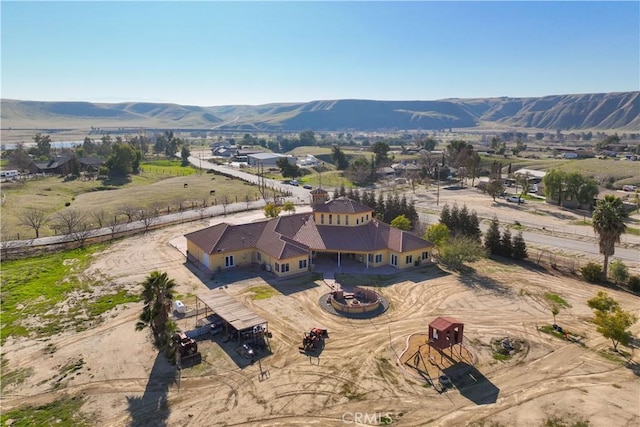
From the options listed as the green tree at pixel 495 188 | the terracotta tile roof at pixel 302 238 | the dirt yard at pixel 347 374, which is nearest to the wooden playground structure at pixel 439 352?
the dirt yard at pixel 347 374

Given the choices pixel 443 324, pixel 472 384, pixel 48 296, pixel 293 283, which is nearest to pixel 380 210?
pixel 293 283

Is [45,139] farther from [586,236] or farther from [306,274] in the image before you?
[586,236]

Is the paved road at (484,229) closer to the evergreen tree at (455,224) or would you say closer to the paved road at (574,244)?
the paved road at (574,244)

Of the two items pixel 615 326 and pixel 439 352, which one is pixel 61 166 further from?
pixel 615 326

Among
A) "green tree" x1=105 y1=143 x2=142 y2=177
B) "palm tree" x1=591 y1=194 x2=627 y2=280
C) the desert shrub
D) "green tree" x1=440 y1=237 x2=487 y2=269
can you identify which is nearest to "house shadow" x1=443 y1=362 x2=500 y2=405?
"green tree" x1=440 y1=237 x2=487 y2=269

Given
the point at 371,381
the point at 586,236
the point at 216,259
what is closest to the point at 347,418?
the point at 371,381
